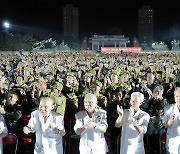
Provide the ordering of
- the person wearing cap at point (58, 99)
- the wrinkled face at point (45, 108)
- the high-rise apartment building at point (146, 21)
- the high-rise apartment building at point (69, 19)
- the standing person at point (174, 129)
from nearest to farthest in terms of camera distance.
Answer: the wrinkled face at point (45, 108), the standing person at point (174, 129), the person wearing cap at point (58, 99), the high-rise apartment building at point (69, 19), the high-rise apartment building at point (146, 21)

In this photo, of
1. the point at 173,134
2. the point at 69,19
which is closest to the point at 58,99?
the point at 173,134

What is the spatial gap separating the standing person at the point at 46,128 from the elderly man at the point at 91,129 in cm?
26

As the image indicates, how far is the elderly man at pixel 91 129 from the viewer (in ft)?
14.7

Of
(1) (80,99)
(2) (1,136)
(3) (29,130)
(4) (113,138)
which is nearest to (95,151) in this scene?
(3) (29,130)

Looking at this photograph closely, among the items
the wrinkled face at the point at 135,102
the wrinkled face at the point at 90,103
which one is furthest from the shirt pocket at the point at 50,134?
the wrinkled face at the point at 135,102

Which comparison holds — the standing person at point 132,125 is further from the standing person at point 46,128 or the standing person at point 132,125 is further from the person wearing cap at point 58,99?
the person wearing cap at point 58,99

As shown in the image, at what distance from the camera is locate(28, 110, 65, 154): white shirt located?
448 centimetres

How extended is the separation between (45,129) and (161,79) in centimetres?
604

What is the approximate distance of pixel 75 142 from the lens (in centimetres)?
756

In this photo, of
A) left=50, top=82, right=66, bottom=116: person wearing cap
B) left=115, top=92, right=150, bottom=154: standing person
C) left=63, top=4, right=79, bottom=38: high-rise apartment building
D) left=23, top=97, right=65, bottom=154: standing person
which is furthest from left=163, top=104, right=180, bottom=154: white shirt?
left=63, top=4, right=79, bottom=38: high-rise apartment building

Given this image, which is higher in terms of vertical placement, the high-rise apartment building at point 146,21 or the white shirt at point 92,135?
the high-rise apartment building at point 146,21

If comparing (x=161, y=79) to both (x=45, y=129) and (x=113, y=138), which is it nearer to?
(x=113, y=138)

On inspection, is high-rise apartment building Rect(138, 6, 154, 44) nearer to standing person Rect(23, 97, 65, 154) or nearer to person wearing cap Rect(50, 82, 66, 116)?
person wearing cap Rect(50, 82, 66, 116)

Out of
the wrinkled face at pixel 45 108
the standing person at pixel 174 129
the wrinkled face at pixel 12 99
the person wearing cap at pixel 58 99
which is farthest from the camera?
the person wearing cap at pixel 58 99
